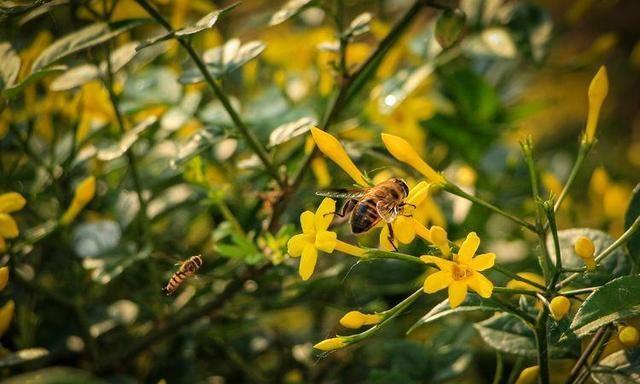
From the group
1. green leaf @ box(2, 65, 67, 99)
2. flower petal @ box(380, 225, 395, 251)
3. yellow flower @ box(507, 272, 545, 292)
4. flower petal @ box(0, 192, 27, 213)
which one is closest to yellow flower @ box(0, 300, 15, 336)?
flower petal @ box(0, 192, 27, 213)

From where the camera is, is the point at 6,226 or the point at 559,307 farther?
the point at 6,226

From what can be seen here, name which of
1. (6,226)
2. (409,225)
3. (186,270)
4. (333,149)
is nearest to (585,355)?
(409,225)

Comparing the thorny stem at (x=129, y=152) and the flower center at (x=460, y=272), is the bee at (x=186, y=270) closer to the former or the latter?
the thorny stem at (x=129, y=152)

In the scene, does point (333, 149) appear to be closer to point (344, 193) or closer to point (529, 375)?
point (344, 193)

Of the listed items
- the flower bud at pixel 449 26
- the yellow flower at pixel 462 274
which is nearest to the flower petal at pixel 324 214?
the yellow flower at pixel 462 274

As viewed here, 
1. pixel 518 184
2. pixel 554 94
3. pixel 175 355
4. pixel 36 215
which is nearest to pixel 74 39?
pixel 36 215

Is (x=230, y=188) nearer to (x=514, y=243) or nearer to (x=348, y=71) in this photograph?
(x=348, y=71)

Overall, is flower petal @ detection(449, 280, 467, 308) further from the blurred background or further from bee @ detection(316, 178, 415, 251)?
the blurred background
